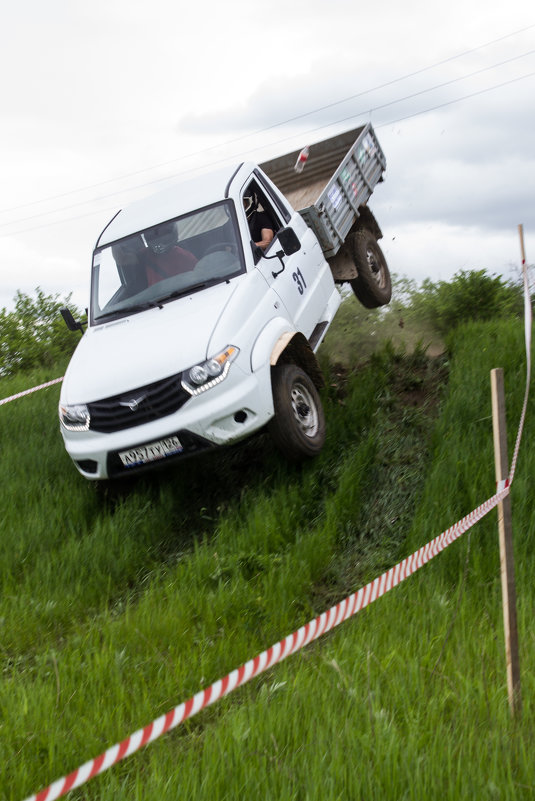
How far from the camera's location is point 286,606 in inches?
197

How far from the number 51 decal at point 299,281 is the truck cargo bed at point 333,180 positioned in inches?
43.6

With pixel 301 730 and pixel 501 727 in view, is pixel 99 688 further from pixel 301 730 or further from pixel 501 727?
pixel 501 727

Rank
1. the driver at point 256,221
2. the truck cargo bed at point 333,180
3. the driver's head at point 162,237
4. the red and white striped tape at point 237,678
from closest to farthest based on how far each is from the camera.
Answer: the red and white striped tape at point 237,678 < the driver's head at point 162,237 < the driver at point 256,221 < the truck cargo bed at point 333,180

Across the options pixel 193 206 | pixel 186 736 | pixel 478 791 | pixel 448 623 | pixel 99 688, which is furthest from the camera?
pixel 193 206

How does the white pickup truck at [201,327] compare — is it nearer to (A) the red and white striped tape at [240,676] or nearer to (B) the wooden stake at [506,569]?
(A) the red and white striped tape at [240,676]

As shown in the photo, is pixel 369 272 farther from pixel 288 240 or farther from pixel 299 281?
pixel 288 240

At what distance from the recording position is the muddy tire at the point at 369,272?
931cm

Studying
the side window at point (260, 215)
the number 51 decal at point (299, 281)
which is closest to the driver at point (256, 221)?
the side window at point (260, 215)

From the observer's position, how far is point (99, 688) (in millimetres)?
4020

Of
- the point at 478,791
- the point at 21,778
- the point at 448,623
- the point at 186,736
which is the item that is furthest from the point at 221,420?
the point at 478,791

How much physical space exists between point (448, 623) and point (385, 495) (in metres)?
2.34

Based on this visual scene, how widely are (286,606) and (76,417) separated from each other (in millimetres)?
2258

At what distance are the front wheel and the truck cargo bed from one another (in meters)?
2.48

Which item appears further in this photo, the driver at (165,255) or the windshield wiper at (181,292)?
the driver at (165,255)
